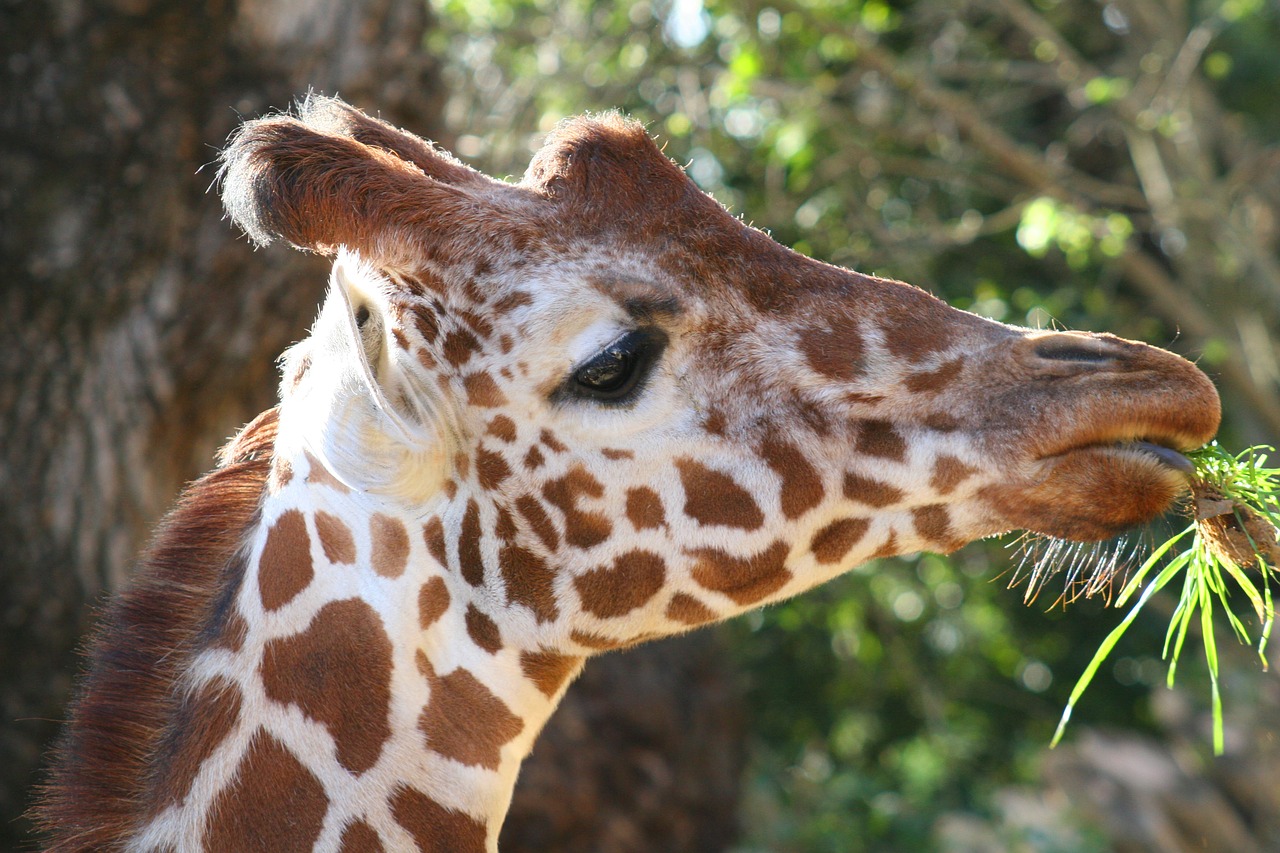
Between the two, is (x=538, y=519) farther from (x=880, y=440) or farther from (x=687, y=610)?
(x=880, y=440)

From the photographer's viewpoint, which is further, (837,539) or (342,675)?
(837,539)

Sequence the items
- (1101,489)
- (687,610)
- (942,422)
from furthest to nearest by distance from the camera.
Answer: (687,610) < (942,422) < (1101,489)

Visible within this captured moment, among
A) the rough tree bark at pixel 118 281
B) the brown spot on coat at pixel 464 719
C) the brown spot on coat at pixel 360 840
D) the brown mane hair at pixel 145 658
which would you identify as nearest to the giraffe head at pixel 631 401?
the brown spot on coat at pixel 464 719

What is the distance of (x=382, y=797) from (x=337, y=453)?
2.23ft

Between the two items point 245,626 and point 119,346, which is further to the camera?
point 119,346

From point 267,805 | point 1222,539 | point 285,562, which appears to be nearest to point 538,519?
point 285,562

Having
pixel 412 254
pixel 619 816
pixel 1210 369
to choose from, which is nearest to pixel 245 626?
pixel 412 254

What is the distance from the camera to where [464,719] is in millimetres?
2385

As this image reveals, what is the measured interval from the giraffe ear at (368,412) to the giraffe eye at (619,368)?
305mm

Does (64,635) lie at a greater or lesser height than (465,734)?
lesser

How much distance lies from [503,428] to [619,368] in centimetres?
27

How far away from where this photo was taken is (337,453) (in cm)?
232

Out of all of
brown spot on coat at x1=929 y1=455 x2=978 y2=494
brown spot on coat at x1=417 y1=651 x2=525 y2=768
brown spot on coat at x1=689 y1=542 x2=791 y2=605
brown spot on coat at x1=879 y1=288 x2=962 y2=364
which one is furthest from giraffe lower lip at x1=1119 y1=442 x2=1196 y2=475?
brown spot on coat at x1=417 y1=651 x2=525 y2=768

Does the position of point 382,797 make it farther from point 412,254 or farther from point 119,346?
point 119,346
